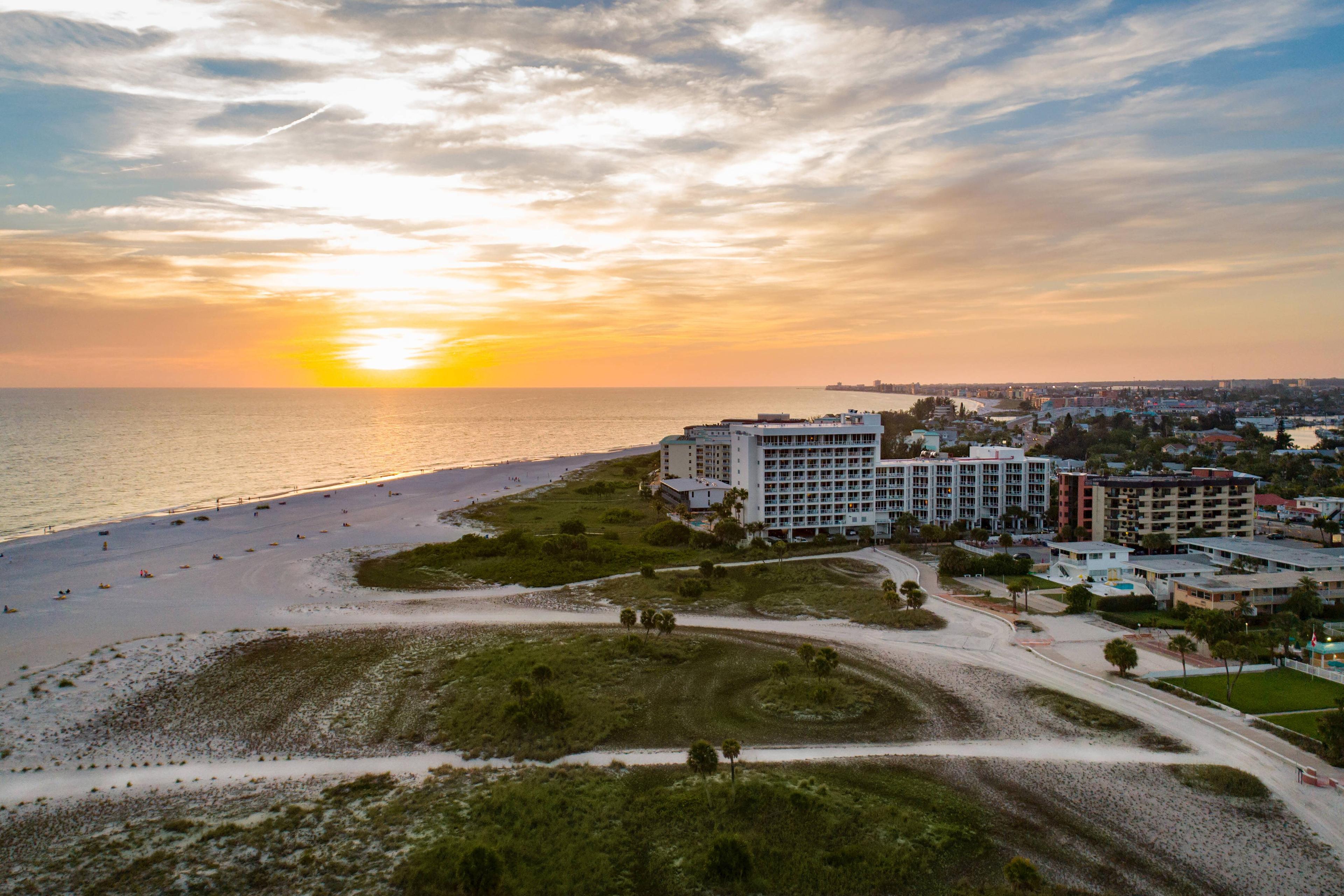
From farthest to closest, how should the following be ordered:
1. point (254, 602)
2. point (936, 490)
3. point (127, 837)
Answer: point (936, 490)
point (254, 602)
point (127, 837)

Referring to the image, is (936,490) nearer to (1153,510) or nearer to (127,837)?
(1153,510)

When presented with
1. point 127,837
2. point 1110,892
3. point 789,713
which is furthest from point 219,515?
point 1110,892

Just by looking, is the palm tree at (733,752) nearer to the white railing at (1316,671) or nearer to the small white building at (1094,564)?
the white railing at (1316,671)

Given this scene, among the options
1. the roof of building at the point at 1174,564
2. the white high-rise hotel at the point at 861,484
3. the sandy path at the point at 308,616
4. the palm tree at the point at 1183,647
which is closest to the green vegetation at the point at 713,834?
the sandy path at the point at 308,616

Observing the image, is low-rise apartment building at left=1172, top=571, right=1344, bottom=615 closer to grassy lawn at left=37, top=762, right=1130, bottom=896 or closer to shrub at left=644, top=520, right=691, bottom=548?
grassy lawn at left=37, top=762, right=1130, bottom=896

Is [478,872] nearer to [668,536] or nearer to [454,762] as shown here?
[454,762]

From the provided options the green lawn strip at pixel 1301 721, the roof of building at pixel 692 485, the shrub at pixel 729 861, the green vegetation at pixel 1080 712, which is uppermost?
the roof of building at pixel 692 485
